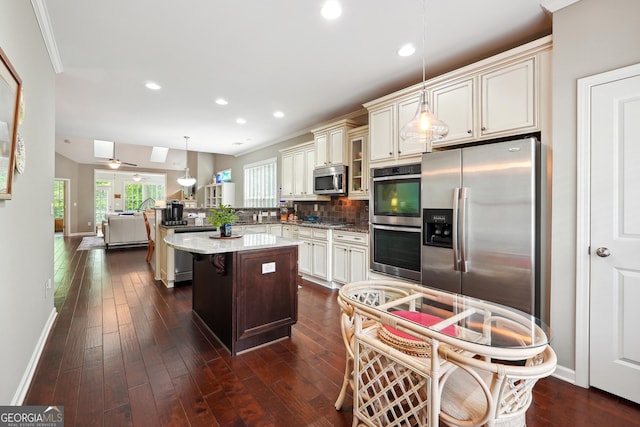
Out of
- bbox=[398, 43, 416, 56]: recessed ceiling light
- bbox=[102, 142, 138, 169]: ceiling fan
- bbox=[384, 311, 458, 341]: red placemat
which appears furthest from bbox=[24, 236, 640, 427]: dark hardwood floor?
bbox=[102, 142, 138, 169]: ceiling fan

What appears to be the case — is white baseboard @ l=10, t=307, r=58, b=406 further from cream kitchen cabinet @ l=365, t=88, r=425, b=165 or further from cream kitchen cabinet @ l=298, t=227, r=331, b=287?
cream kitchen cabinet @ l=365, t=88, r=425, b=165

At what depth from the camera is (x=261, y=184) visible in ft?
24.2

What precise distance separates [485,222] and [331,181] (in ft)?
8.23

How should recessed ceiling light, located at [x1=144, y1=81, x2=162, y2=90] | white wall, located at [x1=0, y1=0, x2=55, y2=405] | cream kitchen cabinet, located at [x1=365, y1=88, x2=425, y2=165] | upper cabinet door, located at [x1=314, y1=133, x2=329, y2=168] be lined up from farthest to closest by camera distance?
upper cabinet door, located at [x1=314, y1=133, x2=329, y2=168] < recessed ceiling light, located at [x1=144, y1=81, x2=162, y2=90] < cream kitchen cabinet, located at [x1=365, y1=88, x2=425, y2=165] < white wall, located at [x1=0, y1=0, x2=55, y2=405]

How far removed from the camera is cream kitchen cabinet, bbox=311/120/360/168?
427cm

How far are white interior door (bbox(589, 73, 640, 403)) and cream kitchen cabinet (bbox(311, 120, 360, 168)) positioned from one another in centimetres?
278

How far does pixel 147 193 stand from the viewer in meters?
13.2

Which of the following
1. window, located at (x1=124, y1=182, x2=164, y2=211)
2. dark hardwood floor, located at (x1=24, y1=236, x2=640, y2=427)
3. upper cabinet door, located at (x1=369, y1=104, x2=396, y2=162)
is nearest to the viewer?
dark hardwood floor, located at (x1=24, y1=236, x2=640, y2=427)

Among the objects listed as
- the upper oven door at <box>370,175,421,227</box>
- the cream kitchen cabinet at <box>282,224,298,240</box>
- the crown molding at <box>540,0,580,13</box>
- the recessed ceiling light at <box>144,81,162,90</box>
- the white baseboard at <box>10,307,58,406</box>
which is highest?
the recessed ceiling light at <box>144,81,162,90</box>

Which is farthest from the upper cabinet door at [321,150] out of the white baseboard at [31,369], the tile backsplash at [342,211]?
the white baseboard at [31,369]

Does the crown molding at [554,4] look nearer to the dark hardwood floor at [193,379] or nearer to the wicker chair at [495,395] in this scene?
the wicker chair at [495,395]

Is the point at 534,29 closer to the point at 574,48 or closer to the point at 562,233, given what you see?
the point at 574,48

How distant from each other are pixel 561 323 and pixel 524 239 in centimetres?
64

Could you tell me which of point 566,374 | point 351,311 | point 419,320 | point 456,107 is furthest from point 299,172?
point 566,374
